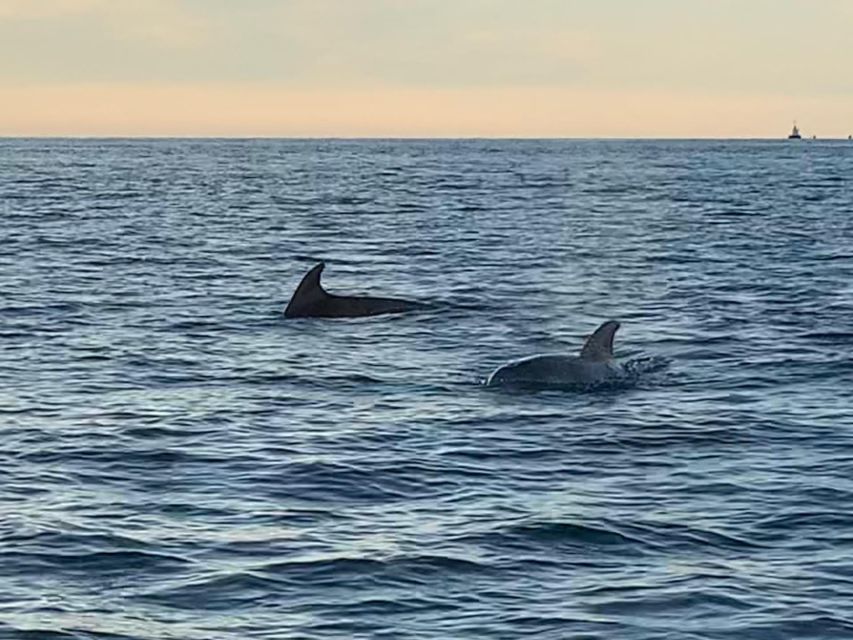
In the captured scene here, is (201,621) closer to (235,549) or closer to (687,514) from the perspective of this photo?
(235,549)

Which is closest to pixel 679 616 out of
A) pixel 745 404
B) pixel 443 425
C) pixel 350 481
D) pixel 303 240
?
pixel 350 481

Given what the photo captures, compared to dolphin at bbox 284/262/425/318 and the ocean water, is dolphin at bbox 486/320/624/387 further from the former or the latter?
dolphin at bbox 284/262/425/318

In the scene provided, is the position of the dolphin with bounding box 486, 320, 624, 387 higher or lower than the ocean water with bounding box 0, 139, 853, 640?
higher

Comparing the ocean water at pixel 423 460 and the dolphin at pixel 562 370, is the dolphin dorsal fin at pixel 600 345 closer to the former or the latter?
the dolphin at pixel 562 370

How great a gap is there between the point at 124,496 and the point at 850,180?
107223 mm

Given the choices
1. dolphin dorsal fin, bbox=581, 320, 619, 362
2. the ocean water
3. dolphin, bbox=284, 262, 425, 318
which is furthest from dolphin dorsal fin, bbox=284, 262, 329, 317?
dolphin dorsal fin, bbox=581, 320, 619, 362

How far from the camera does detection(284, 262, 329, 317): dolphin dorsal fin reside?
97.8 ft

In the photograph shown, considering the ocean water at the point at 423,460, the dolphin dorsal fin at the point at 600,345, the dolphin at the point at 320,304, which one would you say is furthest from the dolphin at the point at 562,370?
the dolphin at the point at 320,304

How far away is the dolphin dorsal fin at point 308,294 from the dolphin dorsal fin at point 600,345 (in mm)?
7904

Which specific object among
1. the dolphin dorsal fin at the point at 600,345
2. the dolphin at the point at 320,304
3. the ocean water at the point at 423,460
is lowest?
the ocean water at the point at 423,460

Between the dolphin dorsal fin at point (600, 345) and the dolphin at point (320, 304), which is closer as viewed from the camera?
the dolphin dorsal fin at point (600, 345)

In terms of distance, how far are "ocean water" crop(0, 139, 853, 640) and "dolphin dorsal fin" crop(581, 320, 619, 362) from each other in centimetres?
73

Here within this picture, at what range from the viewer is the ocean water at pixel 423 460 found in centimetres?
1302

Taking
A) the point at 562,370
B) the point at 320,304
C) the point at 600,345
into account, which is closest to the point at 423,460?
the point at 562,370
